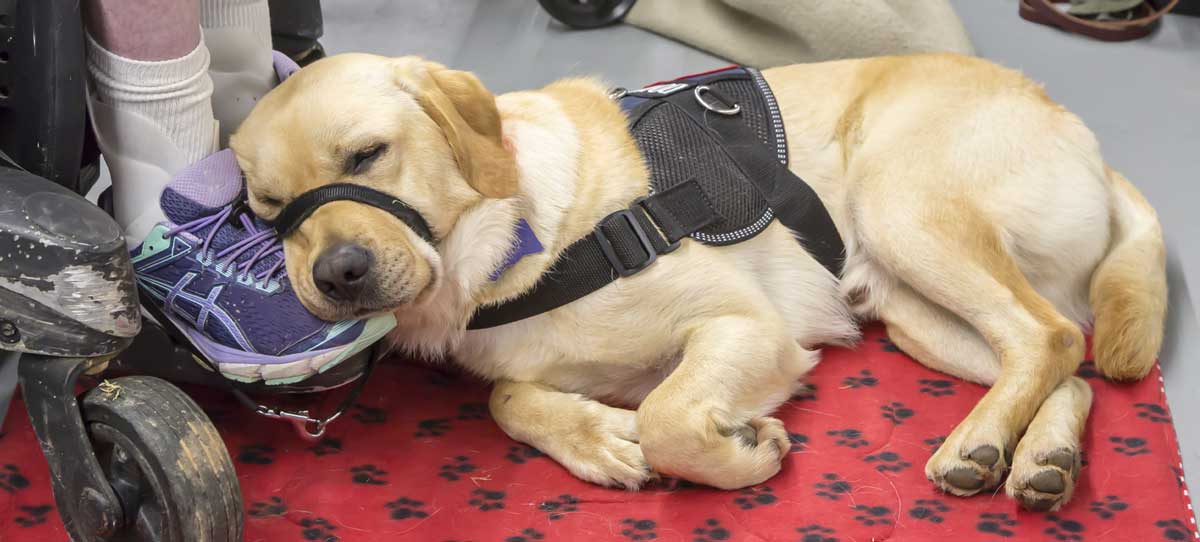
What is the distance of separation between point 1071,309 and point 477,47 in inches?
95.8

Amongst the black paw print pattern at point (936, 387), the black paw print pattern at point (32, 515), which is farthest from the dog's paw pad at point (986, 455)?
the black paw print pattern at point (32, 515)

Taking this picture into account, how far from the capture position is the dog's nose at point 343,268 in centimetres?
186

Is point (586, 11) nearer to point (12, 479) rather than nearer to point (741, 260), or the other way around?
point (741, 260)

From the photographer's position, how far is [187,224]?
2004mm

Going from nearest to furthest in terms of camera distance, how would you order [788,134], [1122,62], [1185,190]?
[788,134]
[1185,190]
[1122,62]

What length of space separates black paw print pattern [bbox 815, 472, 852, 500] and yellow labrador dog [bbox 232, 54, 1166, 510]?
0.10 m

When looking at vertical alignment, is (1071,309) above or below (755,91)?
below

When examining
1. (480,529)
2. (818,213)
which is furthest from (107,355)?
(818,213)

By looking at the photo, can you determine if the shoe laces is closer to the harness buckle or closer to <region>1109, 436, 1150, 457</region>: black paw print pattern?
the harness buckle

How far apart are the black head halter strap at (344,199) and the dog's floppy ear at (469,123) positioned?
132mm

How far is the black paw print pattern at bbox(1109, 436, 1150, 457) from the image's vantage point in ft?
7.04

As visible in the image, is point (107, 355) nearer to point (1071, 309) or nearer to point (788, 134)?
point (788, 134)

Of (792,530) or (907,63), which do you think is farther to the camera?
(907,63)

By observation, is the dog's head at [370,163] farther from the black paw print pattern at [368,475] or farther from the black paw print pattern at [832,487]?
the black paw print pattern at [832,487]
